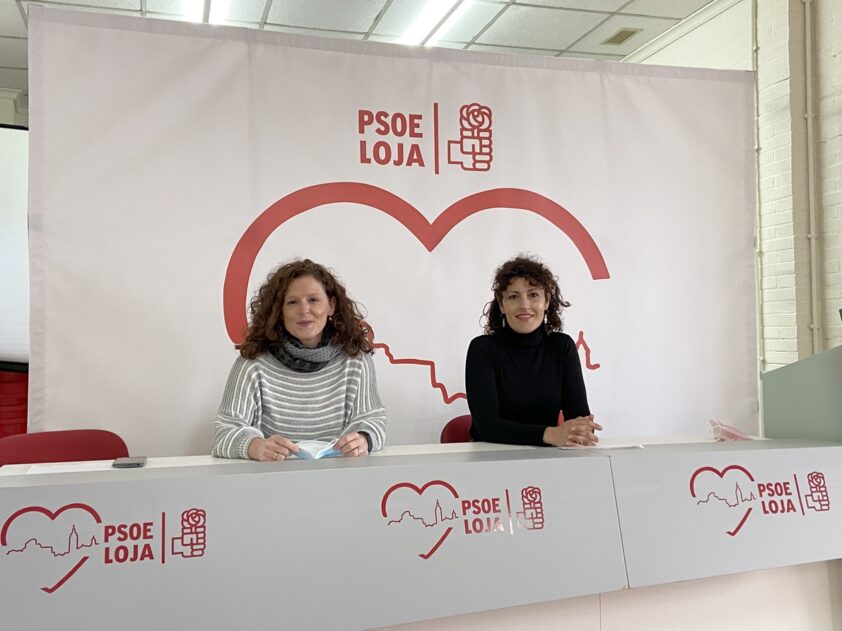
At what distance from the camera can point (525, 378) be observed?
8.14 feet

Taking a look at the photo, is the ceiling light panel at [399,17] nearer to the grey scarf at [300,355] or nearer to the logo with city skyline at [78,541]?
the grey scarf at [300,355]

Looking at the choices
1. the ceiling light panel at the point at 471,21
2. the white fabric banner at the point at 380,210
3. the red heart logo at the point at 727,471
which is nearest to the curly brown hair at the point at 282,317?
the white fabric banner at the point at 380,210

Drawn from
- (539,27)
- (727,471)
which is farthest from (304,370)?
(539,27)

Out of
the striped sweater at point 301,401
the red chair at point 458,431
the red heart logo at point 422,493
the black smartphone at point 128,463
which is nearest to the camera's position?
the red heart logo at point 422,493

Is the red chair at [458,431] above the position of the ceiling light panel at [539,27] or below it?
below

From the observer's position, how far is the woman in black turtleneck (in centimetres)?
245

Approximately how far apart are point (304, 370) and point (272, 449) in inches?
18.5

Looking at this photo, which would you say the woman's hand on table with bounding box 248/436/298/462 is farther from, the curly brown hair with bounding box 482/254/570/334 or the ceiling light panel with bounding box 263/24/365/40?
the ceiling light panel with bounding box 263/24/365/40

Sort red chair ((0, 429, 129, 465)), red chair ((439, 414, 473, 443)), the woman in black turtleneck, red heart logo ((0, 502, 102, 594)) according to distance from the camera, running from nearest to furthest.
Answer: red heart logo ((0, 502, 102, 594)), red chair ((0, 429, 129, 465)), the woman in black turtleneck, red chair ((439, 414, 473, 443))

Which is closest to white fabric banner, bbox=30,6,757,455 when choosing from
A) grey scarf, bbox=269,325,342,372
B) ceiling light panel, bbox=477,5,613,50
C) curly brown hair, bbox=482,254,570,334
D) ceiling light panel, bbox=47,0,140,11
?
curly brown hair, bbox=482,254,570,334

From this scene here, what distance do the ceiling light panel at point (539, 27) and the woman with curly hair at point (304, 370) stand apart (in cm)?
303

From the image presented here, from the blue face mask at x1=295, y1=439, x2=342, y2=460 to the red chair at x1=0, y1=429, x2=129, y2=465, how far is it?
3.40 ft

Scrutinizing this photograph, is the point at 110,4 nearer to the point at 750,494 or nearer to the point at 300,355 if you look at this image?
the point at 300,355

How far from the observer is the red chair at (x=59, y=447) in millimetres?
2338
